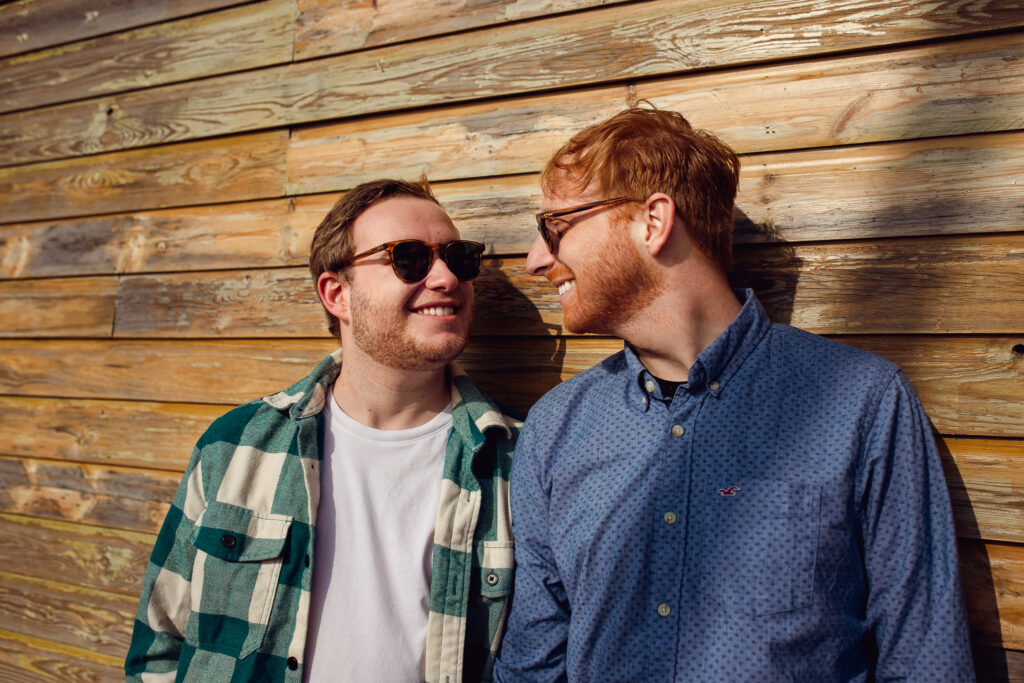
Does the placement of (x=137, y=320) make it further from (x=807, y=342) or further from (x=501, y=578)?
(x=807, y=342)

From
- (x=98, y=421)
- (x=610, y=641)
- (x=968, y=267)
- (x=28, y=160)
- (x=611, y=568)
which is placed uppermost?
(x=28, y=160)

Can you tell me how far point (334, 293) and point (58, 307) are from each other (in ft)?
5.40

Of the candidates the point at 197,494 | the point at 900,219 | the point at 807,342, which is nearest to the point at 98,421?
the point at 197,494

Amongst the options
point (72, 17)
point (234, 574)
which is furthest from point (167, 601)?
point (72, 17)

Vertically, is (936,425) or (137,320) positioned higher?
(137,320)

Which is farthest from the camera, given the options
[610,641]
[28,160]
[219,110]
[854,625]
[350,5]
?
[28,160]

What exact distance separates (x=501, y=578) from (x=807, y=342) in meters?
1.06

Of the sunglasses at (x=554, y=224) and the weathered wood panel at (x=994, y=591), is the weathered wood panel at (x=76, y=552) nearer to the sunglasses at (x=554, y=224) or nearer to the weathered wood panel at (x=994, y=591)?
the sunglasses at (x=554, y=224)

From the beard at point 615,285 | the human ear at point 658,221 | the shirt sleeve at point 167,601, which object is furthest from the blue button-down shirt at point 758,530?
the shirt sleeve at point 167,601

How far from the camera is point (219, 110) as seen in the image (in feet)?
8.67

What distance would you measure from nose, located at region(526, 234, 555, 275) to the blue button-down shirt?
37 cm

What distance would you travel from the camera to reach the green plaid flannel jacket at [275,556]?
181 centimetres

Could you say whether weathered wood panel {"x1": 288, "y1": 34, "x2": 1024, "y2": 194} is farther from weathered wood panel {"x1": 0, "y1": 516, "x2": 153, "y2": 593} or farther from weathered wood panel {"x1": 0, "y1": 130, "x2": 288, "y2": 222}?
weathered wood panel {"x1": 0, "y1": 516, "x2": 153, "y2": 593}

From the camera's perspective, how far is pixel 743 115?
188 centimetres
